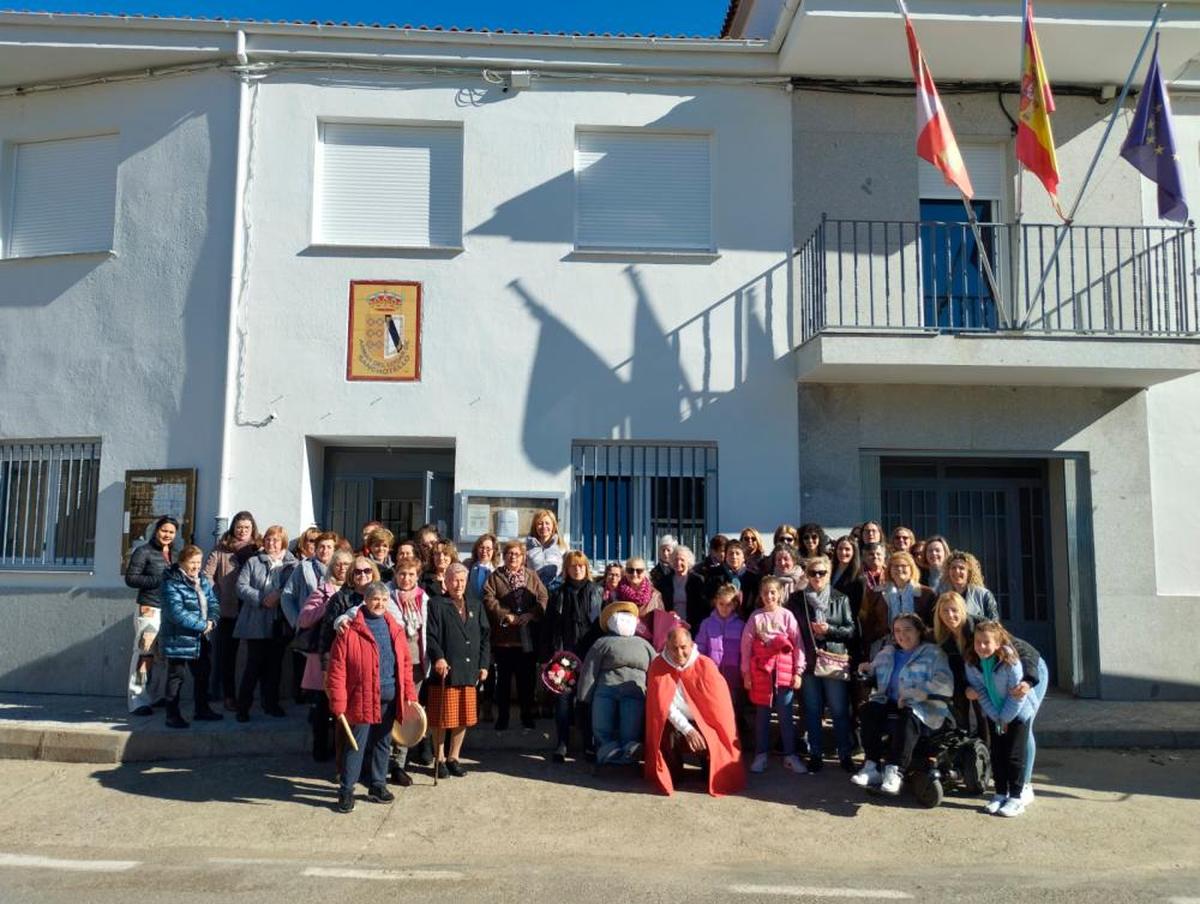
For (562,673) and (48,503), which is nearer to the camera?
(562,673)

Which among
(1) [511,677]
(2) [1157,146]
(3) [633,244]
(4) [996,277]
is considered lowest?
(1) [511,677]

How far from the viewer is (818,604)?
23.7 feet

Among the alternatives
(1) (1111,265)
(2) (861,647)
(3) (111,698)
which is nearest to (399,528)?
(3) (111,698)

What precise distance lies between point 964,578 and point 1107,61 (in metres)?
6.12

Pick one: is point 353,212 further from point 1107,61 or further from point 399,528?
point 1107,61

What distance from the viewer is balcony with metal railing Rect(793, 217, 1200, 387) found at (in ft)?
30.0

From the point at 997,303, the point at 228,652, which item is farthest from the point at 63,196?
the point at 997,303

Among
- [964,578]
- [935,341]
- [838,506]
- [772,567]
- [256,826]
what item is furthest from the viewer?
[838,506]

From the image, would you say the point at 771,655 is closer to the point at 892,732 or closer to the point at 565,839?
the point at 892,732

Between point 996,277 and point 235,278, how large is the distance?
25.2ft

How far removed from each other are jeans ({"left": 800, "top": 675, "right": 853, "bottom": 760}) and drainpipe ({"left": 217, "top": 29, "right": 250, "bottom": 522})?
5.64 metres

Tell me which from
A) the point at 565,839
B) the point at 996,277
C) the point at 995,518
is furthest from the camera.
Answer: the point at 995,518

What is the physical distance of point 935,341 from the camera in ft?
29.9

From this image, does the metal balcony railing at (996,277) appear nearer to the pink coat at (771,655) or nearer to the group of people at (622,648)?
the group of people at (622,648)
